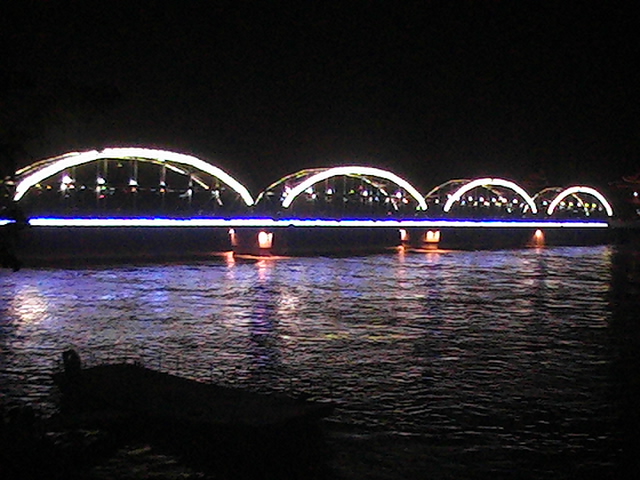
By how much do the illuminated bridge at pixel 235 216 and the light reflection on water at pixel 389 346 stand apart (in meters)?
13.5

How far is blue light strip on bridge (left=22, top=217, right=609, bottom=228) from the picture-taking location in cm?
4422

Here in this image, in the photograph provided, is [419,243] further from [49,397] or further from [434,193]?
[49,397]

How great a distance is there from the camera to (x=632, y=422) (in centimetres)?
1007

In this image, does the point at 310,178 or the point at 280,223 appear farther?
the point at 310,178

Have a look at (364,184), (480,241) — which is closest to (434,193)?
(364,184)

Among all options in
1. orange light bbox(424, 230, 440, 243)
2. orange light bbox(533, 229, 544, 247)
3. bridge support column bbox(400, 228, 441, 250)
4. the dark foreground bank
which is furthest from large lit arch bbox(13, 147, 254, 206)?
the dark foreground bank

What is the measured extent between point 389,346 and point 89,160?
38397 millimetres

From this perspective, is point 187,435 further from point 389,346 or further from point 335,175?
point 335,175

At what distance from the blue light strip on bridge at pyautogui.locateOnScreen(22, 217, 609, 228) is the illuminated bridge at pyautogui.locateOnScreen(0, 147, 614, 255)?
0.07 metres

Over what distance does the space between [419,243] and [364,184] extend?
23.5 metres

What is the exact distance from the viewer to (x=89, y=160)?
4997cm

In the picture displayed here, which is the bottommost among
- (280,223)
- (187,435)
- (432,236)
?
(187,435)

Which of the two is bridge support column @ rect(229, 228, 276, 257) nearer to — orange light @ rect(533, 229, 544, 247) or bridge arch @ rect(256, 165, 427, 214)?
bridge arch @ rect(256, 165, 427, 214)

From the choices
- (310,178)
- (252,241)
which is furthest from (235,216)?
(310,178)
